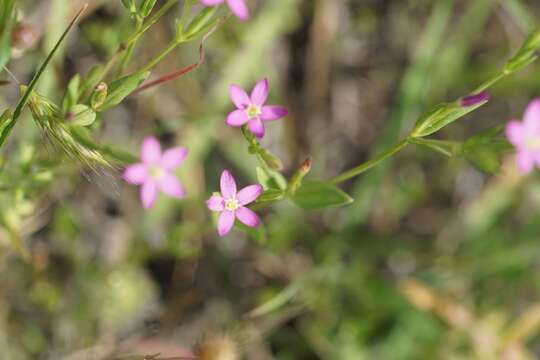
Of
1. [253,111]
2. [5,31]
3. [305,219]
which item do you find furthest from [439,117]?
[305,219]

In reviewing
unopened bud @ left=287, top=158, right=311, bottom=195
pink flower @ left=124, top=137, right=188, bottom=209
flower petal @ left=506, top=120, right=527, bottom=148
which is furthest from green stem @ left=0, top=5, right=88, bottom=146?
flower petal @ left=506, top=120, right=527, bottom=148

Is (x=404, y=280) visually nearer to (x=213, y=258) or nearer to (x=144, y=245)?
(x=213, y=258)

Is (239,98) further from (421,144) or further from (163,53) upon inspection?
(421,144)

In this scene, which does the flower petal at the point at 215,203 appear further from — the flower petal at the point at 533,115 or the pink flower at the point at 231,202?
the flower petal at the point at 533,115

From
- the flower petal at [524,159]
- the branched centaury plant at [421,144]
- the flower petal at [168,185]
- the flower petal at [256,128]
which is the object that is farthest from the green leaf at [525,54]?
the flower petal at [168,185]

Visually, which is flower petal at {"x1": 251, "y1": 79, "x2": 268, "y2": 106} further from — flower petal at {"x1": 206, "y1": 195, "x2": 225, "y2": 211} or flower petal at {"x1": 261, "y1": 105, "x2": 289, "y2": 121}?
flower petal at {"x1": 206, "y1": 195, "x2": 225, "y2": 211}
